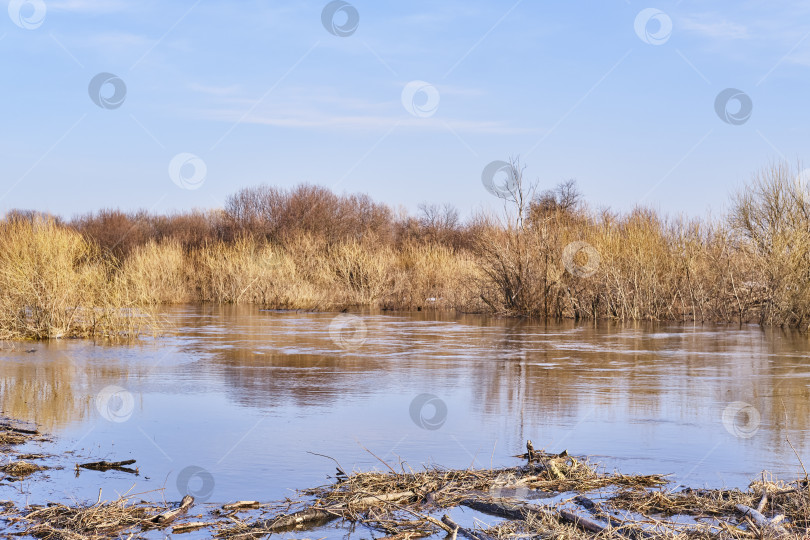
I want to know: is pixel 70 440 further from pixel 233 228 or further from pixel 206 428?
pixel 233 228

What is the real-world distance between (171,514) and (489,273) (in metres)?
22.7

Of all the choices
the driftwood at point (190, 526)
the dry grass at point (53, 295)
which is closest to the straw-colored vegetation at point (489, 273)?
the dry grass at point (53, 295)

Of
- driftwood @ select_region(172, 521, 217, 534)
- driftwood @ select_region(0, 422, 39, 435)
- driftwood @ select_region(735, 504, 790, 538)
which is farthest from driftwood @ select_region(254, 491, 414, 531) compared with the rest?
driftwood @ select_region(0, 422, 39, 435)

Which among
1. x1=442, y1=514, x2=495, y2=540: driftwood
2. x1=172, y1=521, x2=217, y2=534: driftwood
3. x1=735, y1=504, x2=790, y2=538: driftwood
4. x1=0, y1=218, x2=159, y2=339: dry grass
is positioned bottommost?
x1=172, y1=521, x2=217, y2=534: driftwood

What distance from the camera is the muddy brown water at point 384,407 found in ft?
21.3

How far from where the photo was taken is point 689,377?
471 inches

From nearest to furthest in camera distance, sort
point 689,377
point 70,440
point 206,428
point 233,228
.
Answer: point 70,440, point 206,428, point 689,377, point 233,228

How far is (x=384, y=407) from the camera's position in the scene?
9305mm

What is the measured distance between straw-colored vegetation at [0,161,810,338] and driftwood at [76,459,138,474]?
465 inches

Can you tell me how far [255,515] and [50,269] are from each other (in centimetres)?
1393

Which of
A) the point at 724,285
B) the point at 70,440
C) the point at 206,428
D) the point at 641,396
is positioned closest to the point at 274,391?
the point at 206,428

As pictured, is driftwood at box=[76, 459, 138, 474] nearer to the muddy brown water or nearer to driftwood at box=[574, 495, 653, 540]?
the muddy brown water

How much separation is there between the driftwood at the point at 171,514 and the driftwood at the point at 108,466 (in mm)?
1236

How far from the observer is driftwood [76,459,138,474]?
6316 millimetres
